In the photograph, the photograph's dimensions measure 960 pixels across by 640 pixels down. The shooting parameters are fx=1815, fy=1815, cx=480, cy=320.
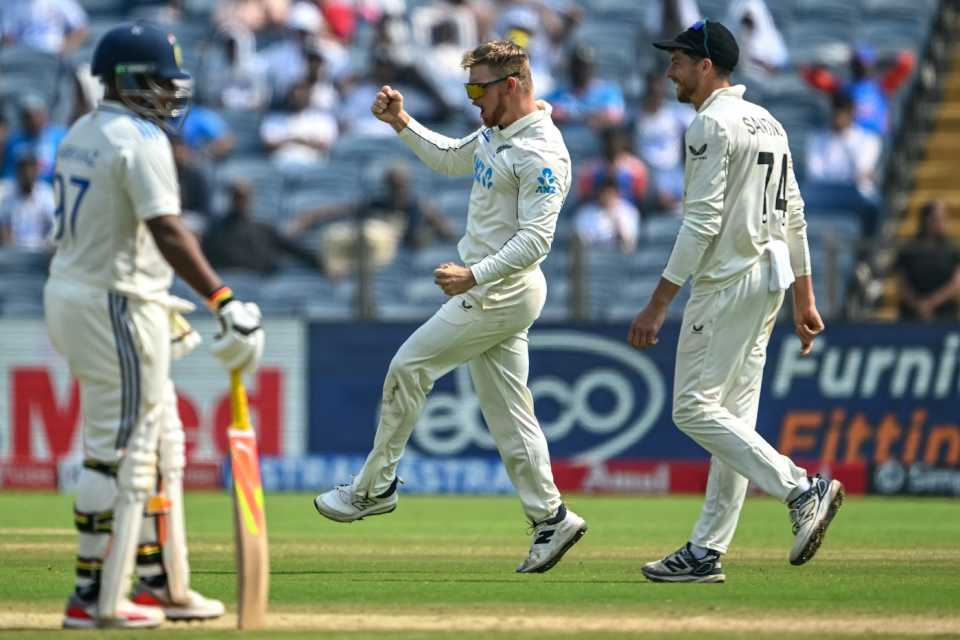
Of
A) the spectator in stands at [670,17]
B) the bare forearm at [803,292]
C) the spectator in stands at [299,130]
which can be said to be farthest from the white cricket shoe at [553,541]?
the spectator in stands at [670,17]

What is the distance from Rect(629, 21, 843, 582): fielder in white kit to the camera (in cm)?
723

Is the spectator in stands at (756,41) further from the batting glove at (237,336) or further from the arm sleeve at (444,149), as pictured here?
the batting glove at (237,336)

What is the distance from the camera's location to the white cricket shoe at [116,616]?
18.9 feet

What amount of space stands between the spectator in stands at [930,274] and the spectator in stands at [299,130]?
5.79 metres

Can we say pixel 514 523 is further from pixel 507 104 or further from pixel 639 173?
pixel 639 173

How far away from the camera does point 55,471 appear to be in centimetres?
1483

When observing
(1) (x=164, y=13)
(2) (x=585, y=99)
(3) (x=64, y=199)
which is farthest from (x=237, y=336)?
(1) (x=164, y=13)

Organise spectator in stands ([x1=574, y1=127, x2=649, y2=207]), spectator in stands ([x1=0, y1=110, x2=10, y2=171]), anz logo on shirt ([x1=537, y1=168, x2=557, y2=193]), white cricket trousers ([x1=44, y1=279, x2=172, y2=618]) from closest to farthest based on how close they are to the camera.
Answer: white cricket trousers ([x1=44, y1=279, x2=172, y2=618]) → anz logo on shirt ([x1=537, y1=168, x2=557, y2=193]) → spectator in stands ([x1=574, y1=127, x2=649, y2=207]) → spectator in stands ([x1=0, y1=110, x2=10, y2=171])

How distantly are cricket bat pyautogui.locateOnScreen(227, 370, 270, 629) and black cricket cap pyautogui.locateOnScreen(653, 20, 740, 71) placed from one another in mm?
2628

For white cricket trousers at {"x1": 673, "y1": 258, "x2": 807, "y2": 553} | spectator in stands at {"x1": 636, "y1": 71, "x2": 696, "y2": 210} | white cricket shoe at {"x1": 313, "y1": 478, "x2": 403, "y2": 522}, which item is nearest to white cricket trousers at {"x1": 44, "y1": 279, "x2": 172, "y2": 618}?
white cricket shoe at {"x1": 313, "y1": 478, "x2": 403, "y2": 522}

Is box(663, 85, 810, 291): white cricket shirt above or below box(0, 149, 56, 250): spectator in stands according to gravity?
above

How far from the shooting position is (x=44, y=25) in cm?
1920

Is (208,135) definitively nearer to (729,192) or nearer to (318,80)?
(318,80)

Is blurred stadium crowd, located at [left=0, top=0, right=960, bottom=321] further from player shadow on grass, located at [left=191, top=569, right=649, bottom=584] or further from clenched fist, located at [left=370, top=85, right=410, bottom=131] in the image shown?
player shadow on grass, located at [left=191, top=569, right=649, bottom=584]
